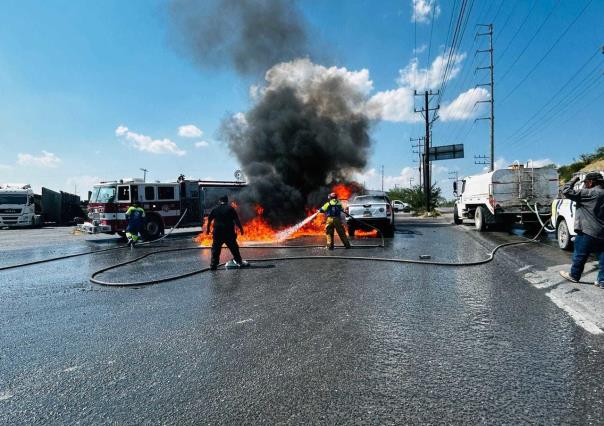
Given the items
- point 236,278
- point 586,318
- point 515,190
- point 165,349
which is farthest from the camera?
point 515,190

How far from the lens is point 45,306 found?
5.96 m

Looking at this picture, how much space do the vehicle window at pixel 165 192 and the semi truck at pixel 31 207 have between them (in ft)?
47.3

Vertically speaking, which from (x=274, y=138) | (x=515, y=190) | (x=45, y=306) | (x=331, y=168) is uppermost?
(x=274, y=138)

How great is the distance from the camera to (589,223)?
6047mm

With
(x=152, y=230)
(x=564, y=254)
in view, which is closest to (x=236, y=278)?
(x=564, y=254)

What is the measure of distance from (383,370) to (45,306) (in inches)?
201

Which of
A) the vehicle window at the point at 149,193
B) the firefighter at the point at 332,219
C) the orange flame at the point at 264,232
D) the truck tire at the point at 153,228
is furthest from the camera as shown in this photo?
the vehicle window at the point at 149,193

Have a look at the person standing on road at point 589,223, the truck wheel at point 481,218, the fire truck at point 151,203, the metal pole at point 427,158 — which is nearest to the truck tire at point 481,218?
the truck wheel at point 481,218

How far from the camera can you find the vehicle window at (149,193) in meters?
16.4

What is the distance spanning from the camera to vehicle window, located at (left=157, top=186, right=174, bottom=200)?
16703 millimetres

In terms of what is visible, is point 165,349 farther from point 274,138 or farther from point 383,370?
point 274,138

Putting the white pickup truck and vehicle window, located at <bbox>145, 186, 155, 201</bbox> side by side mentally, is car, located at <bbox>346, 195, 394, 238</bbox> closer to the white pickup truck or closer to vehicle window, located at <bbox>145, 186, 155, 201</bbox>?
the white pickup truck

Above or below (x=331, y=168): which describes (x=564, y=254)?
below

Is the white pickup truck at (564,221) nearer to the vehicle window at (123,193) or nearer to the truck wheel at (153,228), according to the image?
the truck wheel at (153,228)
